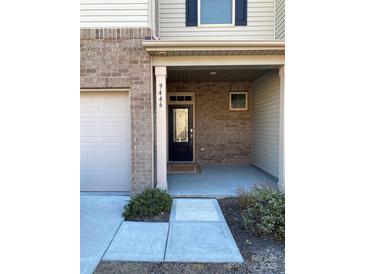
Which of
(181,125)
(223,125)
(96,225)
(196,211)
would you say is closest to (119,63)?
(96,225)

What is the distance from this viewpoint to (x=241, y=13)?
293 inches

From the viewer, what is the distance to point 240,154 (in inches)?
381

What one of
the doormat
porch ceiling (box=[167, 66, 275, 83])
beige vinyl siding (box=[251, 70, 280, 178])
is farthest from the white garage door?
beige vinyl siding (box=[251, 70, 280, 178])

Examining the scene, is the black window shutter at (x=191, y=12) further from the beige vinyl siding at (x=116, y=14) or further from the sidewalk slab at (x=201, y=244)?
the sidewalk slab at (x=201, y=244)

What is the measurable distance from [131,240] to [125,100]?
10.6 feet

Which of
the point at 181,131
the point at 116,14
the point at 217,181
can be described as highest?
the point at 116,14

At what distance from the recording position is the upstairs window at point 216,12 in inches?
295

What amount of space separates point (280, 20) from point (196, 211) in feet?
17.7

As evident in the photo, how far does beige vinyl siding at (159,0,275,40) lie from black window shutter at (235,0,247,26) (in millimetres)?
93

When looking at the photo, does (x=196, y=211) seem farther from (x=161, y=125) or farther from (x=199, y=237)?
(x=161, y=125)
